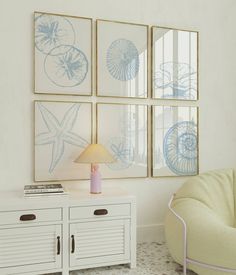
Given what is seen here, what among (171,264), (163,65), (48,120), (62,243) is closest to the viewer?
(62,243)

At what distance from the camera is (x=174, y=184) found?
126 inches

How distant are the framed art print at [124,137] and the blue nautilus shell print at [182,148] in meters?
0.26

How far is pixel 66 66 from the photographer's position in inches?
111

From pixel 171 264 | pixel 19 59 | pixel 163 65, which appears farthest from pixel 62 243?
pixel 163 65

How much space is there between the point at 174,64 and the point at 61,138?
1338mm

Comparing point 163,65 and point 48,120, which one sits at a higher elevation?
point 163,65

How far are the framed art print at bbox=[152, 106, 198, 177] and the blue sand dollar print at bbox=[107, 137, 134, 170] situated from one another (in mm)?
250

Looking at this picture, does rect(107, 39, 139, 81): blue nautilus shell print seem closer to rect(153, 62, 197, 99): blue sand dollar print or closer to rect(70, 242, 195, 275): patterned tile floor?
rect(153, 62, 197, 99): blue sand dollar print

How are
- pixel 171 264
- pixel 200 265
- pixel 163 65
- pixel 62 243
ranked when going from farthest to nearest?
pixel 163 65, pixel 171 264, pixel 62 243, pixel 200 265

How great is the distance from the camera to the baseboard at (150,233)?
10.1ft

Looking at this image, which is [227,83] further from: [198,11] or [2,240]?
[2,240]

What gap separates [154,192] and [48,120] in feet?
4.05

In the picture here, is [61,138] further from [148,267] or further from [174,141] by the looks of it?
[148,267]

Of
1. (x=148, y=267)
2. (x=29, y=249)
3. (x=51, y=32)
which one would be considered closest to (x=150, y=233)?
(x=148, y=267)
